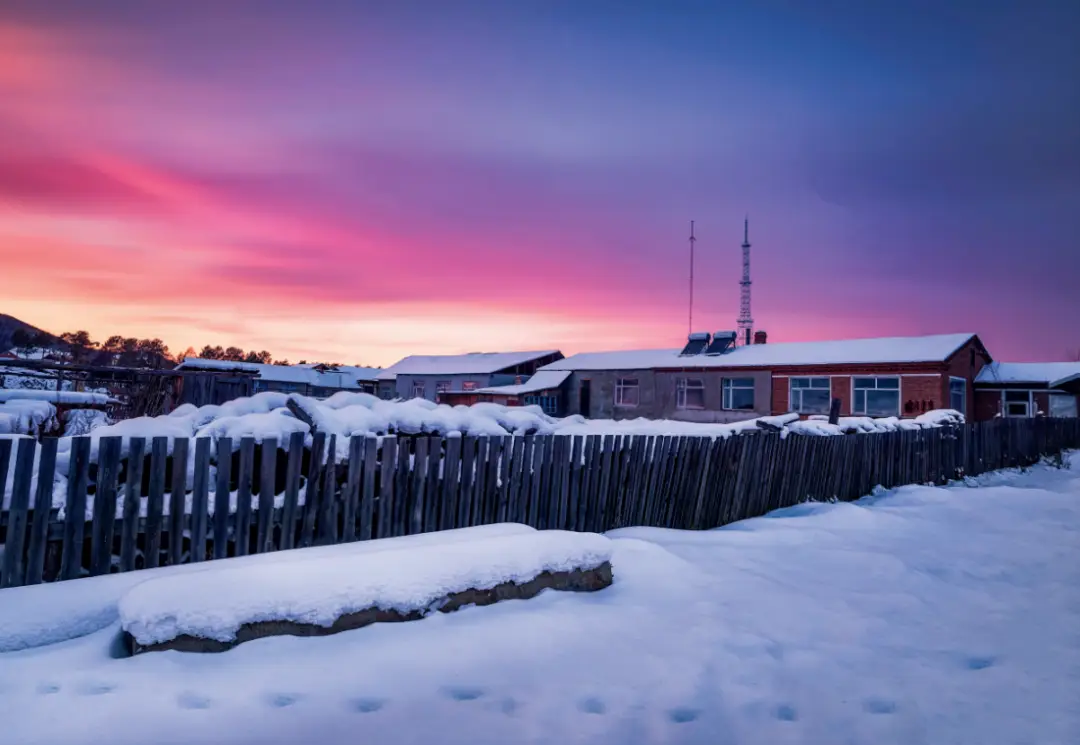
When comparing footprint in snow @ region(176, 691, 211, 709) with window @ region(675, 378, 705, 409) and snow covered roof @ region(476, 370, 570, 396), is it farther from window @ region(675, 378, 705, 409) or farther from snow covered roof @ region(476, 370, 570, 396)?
snow covered roof @ region(476, 370, 570, 396)

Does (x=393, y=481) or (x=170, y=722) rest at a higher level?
(x=393, y=481)

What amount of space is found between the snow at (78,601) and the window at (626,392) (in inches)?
1182

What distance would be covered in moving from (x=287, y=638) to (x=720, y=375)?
95.1 ft

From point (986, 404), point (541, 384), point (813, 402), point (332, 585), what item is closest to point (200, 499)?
point (332, 585)

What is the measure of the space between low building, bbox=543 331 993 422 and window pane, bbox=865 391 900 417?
0.12ft

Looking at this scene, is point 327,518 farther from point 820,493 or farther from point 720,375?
point 720,375

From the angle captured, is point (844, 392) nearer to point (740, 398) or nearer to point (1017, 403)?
point (740, 398)

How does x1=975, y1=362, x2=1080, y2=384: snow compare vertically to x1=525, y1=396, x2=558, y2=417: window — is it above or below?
above

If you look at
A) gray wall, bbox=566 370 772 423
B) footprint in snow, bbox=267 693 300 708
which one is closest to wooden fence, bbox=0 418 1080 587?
footprint in snow, bbox=267 693 300 708

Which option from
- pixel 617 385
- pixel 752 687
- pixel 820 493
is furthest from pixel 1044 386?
pixel 752 687

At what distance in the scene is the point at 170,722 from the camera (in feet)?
8.01

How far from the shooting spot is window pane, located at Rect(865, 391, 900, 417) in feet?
82.9

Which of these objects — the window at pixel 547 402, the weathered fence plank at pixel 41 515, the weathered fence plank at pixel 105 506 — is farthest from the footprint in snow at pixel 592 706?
the window at pixel 547 402

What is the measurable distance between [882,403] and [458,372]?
1040 inches
